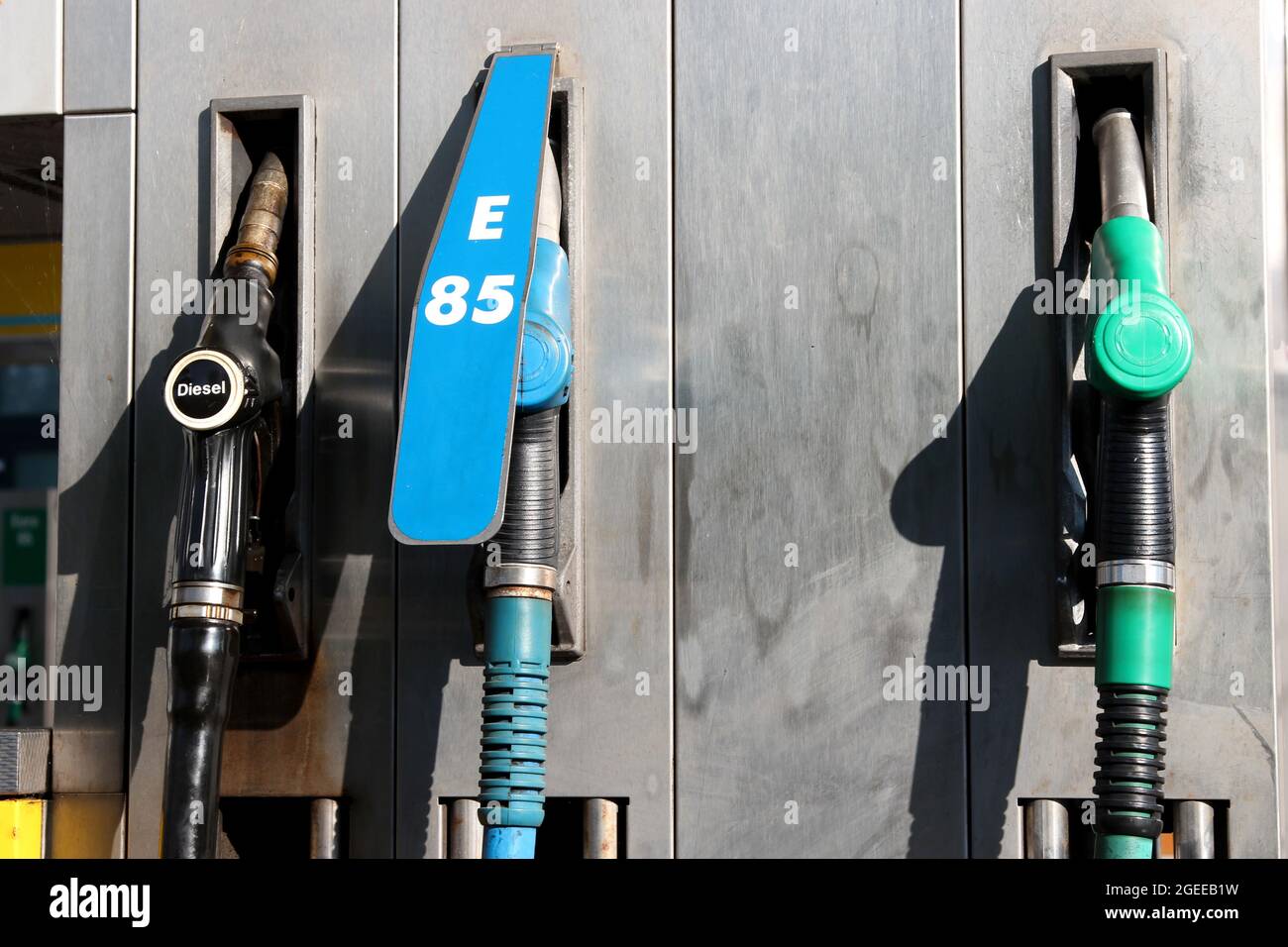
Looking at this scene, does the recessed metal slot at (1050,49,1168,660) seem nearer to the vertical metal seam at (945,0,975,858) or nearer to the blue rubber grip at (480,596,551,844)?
the vertical metal seam at (945,0,975,858)

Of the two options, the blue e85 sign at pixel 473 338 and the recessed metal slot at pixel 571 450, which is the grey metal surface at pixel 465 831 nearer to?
the recessed metal slot at pixel 571 450

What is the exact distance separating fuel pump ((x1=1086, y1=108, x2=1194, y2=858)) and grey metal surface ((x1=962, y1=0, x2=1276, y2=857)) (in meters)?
0.21

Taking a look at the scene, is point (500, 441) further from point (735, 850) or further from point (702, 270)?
point (735, 850)

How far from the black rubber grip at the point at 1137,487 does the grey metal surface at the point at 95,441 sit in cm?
216

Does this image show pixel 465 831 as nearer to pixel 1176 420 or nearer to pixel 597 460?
pixel 597 460

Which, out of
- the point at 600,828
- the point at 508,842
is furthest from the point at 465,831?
the point at 508,842

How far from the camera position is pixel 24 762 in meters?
3.41

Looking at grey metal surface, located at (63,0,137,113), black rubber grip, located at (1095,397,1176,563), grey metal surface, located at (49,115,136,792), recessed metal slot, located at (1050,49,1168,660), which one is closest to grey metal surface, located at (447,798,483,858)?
grey metal surface, located at (49,115,136,792)

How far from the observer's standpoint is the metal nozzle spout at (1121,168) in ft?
10.2

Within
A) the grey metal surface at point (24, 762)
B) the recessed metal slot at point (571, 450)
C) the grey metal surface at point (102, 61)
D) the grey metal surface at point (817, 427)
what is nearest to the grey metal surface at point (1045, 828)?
the grey metal surface at point (817, 427)

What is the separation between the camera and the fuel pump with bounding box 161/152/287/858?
3.04 meters

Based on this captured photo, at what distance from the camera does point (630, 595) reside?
3312mm
